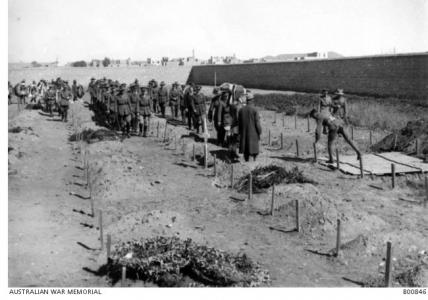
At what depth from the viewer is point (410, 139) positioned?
12.7 meters

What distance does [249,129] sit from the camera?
1078 centimetres

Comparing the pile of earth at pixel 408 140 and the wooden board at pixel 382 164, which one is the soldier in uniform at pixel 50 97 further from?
the pile of earth at pixel 408 140

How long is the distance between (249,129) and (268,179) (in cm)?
178

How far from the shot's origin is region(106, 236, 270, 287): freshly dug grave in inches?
215

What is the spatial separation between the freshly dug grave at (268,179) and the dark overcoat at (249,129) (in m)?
1.16

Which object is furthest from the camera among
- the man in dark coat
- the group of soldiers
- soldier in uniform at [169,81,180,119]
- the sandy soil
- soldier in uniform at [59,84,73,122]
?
the group of soldiers

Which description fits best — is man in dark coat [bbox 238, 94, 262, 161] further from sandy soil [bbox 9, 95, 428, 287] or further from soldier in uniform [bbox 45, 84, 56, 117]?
soldier in uniform [bbox 45, 84, 56, 117]

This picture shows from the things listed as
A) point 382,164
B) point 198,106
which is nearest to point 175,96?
point 198,106

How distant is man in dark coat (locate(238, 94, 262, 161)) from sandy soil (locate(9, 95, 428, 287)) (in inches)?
18.7

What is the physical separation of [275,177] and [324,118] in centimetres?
257

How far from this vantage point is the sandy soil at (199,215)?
623 cm

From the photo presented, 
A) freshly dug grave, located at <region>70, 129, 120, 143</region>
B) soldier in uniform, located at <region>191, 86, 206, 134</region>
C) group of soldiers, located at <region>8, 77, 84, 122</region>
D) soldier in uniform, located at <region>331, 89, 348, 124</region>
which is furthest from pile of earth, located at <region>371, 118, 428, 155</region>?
group of soldiers, located at <region>8, 77, 84, 122</region>
